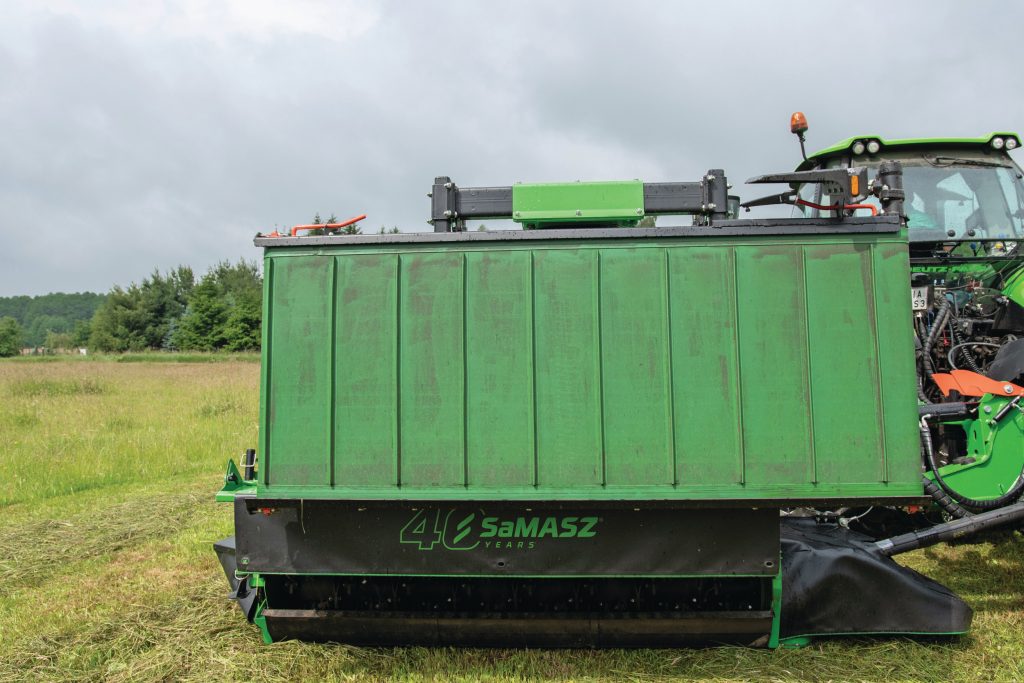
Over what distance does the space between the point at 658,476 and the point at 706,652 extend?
48.4 inches

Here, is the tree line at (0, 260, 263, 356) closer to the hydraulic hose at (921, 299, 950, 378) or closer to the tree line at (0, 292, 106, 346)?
the hydraulic hose at (921, 299, 950, 378)

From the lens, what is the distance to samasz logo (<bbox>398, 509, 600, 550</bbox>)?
3.89m

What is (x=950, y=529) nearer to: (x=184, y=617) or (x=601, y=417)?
(x=601, y=417)

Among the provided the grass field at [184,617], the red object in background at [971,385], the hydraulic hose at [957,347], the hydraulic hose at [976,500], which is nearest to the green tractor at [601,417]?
the grass field at [184,617]

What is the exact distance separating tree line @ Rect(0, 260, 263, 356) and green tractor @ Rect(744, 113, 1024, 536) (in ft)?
157

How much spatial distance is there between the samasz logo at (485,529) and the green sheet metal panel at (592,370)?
265 millimetres

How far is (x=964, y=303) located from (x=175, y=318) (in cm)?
6428

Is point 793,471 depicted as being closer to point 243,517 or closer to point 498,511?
point 498,511

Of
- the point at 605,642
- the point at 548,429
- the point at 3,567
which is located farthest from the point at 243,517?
the point at 3,567

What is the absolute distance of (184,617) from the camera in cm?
475

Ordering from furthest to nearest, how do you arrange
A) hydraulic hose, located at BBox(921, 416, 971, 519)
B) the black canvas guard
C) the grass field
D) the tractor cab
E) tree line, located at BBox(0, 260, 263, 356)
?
tree line, located at BBox(0, 260, 263, 356), the tractor cab, hydraulic hose, located at BBox(921, 416, 971, 519), the black canvas guard, the grass field

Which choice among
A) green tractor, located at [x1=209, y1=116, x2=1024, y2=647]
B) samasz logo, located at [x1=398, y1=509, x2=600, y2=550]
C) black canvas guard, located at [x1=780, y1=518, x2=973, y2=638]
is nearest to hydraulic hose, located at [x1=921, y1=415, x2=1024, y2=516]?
green tractor, located at [x1=209, y1=116, x2=1024, y2=647]

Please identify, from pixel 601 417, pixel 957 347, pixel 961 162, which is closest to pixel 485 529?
pixel 601 417

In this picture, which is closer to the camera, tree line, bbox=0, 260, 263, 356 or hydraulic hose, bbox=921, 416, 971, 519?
hydraulic hose, bbox=921, 416, 971, 519
